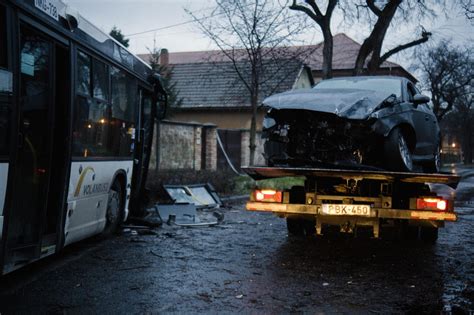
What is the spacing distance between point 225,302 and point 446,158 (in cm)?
8127

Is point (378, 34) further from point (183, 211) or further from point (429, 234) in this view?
point (429, 234)

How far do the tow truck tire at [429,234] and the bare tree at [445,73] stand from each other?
3638 centimetres

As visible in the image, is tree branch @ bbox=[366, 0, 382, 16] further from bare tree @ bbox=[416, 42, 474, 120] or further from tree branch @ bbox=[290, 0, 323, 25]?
bare tree @ bbox=[416, 42, 474, 120]

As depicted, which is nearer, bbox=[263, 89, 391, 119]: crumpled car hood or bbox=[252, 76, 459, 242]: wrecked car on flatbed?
bbox=[252, 76, 459, 242]: wrecked car on flatbed

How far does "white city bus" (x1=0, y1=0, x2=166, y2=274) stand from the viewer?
16.2 feet

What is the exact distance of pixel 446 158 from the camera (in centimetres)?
8050

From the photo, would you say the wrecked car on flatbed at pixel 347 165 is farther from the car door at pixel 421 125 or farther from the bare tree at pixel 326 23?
the bare tree at pixel 326 23

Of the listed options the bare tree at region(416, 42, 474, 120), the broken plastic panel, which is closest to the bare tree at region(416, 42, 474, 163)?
the bare tree at region(416, 42, 474, 120)

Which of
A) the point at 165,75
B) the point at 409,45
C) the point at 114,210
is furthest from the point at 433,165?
the point at 165,75

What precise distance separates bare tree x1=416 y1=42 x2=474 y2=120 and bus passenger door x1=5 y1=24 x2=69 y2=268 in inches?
1585

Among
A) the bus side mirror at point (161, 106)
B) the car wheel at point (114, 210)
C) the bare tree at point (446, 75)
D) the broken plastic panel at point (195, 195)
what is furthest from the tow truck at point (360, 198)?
the bare tree at point (446, 75)

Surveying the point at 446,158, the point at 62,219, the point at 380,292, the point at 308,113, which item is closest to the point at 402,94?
the point at 308,113

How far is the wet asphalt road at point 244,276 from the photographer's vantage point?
508 centimetres

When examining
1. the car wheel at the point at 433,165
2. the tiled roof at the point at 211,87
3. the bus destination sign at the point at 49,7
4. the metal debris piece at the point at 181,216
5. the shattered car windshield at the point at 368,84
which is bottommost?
the metal debris piece at the point at 181,216
